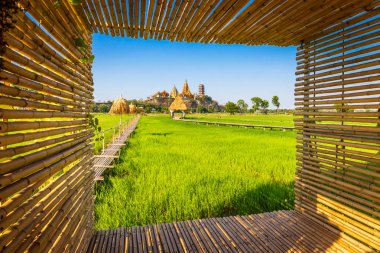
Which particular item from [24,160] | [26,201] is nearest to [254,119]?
[26,201]

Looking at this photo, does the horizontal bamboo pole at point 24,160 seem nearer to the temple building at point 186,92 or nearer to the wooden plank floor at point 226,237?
the wooden plank floor at point 226,237

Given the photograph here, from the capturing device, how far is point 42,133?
181 cm

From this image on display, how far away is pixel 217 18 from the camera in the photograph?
3062 mm

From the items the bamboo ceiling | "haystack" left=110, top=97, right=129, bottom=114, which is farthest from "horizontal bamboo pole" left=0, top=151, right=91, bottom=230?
"haystack" left=110, top=97, right=129, bottom=114

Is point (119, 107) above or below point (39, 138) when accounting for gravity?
above

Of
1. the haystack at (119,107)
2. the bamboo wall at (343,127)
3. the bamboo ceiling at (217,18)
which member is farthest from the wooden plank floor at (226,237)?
the haystack at (119,107)

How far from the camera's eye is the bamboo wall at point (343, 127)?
3.07 meters

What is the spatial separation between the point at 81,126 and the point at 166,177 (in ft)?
13.0

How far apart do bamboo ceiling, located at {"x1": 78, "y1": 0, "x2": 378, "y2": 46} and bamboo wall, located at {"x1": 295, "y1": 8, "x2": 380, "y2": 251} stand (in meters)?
0.33

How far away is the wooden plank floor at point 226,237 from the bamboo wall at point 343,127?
337 millimetres

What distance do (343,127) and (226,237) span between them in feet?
7.18

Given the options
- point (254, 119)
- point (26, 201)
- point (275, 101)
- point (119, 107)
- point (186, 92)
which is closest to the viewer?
point (26, 201)

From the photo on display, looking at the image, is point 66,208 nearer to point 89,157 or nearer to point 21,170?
point 21,170

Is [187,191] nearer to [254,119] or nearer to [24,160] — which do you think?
[24,160]
